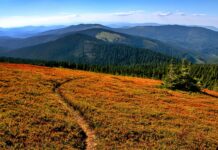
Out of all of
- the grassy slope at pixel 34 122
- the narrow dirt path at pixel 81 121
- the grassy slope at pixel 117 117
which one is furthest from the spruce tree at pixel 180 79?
the grassy slope at pixel 34 122

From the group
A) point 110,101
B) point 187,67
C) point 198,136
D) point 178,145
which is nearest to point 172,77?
point 187,67

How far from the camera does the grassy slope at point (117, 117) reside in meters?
29.6

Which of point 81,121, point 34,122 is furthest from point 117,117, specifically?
point 34,122

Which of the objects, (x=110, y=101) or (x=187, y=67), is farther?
(x=187, y=67)

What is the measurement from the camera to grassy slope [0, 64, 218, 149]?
2964 centimetres

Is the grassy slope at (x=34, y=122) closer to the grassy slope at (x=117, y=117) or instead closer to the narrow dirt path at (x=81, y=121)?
the grassy slope at (x=117, y=117)

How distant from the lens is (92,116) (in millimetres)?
36344

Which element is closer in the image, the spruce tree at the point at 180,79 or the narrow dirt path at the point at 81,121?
A: the narrow dirt path at the point at 81,121

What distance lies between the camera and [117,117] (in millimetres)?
37719

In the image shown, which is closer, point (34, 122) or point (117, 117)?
point (34, 122)

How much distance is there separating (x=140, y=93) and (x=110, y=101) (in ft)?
47.3

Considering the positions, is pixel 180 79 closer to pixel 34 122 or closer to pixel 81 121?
pixel 81 121

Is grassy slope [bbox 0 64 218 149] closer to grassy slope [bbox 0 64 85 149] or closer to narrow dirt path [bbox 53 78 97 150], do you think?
grassy slope [bbox 0 64 85 149]

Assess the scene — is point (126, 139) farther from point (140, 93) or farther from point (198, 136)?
point (140, 93)
